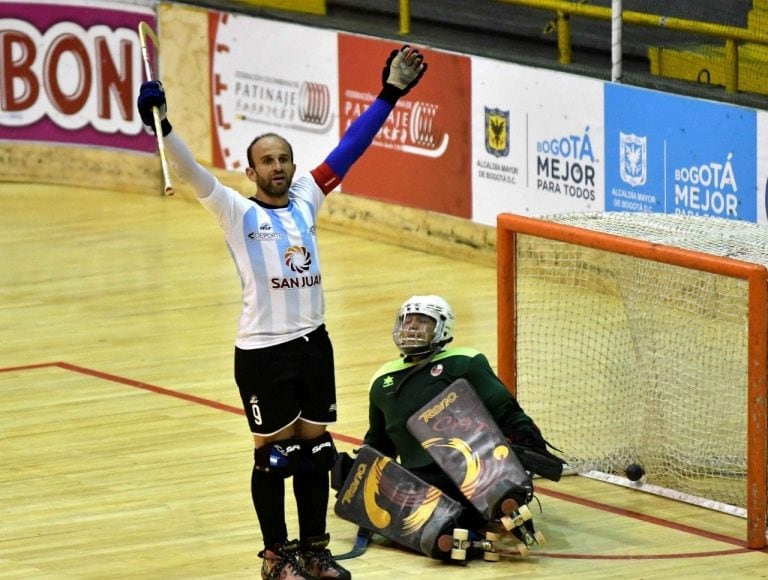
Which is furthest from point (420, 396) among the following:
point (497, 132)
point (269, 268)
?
point (497, 132)

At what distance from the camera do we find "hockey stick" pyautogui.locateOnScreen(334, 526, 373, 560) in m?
8.64

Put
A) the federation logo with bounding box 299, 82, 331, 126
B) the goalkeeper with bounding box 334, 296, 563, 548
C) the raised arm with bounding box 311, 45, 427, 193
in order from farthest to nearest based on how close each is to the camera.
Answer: the federation logo with bounding box 299, 82, 331, 126 → the goalkeeper with bounding box 334, 296, 563, 548 → the raised arm with bounding box 311, 45, 427, 193

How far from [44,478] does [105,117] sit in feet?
28.7

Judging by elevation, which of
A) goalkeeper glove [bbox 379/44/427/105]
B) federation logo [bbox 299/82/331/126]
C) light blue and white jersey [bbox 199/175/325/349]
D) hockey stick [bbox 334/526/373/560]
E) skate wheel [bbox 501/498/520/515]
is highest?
federation logo [bbox 299/82/331/126]

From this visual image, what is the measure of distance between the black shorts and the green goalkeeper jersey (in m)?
0.80

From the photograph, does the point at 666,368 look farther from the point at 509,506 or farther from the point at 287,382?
the point at 287,382

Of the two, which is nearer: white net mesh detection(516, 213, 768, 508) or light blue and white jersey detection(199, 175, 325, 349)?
light blue and white jersey detection(199, 175, 325, 349)

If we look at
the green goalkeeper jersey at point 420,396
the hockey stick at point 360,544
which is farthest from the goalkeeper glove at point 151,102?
the hockey stick at point 360,544

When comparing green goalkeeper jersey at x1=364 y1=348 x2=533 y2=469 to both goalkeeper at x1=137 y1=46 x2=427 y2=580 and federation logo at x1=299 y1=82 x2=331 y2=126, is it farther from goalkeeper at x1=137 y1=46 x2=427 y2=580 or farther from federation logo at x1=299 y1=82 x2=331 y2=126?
federation logo at x1=299 y1=82 x2=331 y2=126

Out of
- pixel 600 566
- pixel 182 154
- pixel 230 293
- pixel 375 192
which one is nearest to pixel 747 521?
pixel 600 566

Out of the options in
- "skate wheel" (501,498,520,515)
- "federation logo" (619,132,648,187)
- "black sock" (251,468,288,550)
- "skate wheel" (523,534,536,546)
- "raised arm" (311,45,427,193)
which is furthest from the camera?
"federation logo" (619,132,648,187)

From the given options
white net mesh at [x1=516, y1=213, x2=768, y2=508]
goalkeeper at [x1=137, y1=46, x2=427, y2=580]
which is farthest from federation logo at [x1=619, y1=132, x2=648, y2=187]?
goalkeeper at [x1=137, y1=46, x2=427, y2=580]

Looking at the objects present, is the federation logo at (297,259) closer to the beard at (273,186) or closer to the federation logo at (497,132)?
the beard at (273,186)

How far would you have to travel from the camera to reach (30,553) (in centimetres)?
878
